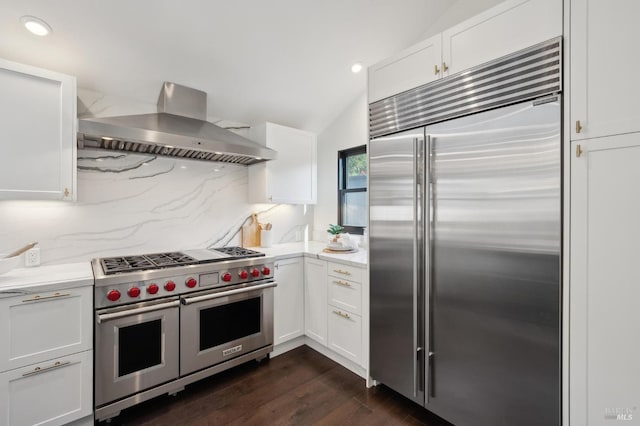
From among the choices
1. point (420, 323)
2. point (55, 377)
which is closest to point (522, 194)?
point (420, 323)

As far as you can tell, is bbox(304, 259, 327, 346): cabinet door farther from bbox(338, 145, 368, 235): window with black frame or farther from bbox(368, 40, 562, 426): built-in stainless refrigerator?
bbox(338, 145, 368, 235): window with black frame

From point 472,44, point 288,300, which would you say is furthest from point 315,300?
point 472,44

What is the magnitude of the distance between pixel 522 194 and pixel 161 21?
245cm

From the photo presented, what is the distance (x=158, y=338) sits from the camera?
6.86 ft

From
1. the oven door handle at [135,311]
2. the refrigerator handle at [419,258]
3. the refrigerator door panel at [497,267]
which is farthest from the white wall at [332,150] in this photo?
the oven door handle at [135,311]

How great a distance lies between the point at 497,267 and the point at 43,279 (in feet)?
8.40

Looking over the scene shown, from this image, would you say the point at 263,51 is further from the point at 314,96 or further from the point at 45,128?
the point at 45,128

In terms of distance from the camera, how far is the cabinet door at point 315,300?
2.75 metres

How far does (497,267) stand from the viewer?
63.4 inches

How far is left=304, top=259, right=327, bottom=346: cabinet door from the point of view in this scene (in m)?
2.75

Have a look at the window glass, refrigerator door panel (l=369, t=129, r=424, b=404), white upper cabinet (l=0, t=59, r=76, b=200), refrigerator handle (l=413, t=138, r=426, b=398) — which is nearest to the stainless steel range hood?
white upper cabinet (l=0, t=59, r=76, b=200)

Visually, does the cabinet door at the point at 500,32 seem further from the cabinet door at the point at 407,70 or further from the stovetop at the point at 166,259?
the stovetop at the point at 166,259
